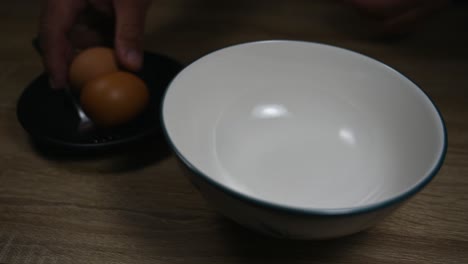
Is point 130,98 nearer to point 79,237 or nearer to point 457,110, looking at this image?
point 79,237

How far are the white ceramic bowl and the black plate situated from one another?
4.4 inches

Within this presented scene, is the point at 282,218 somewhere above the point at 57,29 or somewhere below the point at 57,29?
above

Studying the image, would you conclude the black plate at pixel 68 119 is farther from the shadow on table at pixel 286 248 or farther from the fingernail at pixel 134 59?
the shadow on table at pixel 286 248

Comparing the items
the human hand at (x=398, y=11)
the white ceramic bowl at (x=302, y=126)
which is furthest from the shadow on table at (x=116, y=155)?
the human hand at (x=398, y=11)

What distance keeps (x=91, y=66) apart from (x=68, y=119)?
107 mm

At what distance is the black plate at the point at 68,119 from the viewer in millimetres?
676

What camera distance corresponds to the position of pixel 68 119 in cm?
75

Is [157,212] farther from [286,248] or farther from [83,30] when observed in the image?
[83,30]

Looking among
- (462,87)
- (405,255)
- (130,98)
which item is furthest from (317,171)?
(462,87)

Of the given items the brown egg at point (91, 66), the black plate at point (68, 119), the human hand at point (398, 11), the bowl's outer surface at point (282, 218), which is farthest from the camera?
the human hand at point (398, 11)

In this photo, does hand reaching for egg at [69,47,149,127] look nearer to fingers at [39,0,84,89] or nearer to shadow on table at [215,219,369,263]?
fingers at [39,0,84,89]

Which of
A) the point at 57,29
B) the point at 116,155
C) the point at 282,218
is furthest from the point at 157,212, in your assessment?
the point at 57,29

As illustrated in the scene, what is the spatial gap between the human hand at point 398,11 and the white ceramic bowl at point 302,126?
0.36 m

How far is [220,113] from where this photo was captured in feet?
2.25
